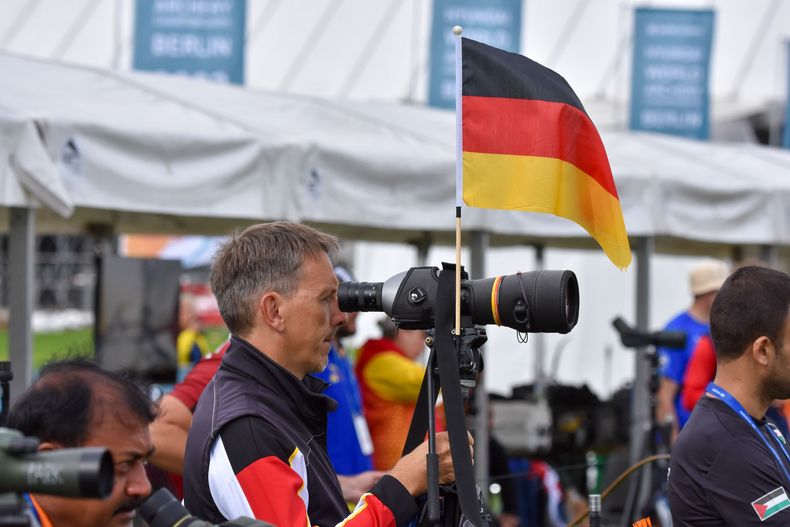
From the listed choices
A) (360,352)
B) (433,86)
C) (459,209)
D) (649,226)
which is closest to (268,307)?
(459,209)

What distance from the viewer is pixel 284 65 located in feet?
50.7

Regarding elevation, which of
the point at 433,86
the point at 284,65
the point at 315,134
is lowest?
the point at 315,134

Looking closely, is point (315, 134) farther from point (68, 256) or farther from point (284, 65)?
point (68, 256)

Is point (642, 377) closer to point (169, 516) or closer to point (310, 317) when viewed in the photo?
point (310, 317)

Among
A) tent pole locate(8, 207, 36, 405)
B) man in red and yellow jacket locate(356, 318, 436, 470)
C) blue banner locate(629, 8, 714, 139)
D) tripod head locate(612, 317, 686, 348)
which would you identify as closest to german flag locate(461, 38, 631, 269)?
man in red and yellow jacket locate(356, 318, 436, 470)

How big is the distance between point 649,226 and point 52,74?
3375 mm

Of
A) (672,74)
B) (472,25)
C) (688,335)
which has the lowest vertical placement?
(688,335)

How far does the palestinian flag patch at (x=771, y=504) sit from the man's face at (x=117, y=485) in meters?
1.36

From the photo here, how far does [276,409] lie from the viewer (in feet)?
7.17

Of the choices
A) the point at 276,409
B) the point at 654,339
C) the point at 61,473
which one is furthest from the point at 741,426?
the point at 654,339

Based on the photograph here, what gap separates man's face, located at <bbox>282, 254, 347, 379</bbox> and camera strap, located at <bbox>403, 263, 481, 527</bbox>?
0.24 m

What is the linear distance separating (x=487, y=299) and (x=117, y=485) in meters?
0.77

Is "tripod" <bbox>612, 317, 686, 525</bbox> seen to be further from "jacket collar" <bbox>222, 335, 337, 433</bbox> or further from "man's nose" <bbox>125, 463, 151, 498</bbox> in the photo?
"man's nose" <bbox>125, 463, 151, 498</bbox>

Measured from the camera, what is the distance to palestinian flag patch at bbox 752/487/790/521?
97.0 inches
